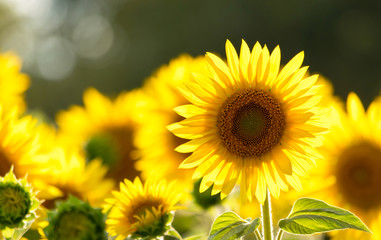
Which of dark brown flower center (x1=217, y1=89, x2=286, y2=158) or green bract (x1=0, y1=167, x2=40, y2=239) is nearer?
green bract (x1=0, y1=167, x2=40, y2=239)

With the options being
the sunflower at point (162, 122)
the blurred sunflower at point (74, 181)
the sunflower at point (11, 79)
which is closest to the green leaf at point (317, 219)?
the blurred sunflower at point (74, 181)

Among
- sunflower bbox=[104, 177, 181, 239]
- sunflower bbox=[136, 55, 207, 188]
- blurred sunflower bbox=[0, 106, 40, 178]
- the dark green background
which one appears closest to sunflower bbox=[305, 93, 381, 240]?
sunflower bbox=[104, 177, 181, 239]

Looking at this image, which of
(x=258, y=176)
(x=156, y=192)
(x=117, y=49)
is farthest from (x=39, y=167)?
(x=117, y=49)

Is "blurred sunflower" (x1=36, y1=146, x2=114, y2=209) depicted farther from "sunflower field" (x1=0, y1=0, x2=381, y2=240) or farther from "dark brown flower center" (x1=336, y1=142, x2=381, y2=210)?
"dark brown flower center" (x1=336, y1=142, x2=381, y2=210)

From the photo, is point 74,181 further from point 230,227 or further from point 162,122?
point 230,227

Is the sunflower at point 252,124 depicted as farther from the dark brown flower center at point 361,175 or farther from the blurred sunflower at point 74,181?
the blurred sunflower at point 74,181

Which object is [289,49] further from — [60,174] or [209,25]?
[60,174]
